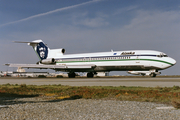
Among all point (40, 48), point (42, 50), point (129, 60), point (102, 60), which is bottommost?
point (129, 60)

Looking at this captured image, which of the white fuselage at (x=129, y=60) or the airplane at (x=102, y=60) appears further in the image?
the airplane at (x=102, y=60)

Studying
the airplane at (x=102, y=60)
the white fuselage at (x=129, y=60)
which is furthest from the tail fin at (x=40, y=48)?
the white fuselage at (x=129, y=60)

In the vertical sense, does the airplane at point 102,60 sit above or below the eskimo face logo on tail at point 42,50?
below

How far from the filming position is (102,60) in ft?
117

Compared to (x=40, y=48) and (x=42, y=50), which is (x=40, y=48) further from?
(x=42, y=50)

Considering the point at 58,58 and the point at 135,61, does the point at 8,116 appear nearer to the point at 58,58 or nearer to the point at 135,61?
the point at 135,61

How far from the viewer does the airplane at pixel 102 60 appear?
31.5 metres

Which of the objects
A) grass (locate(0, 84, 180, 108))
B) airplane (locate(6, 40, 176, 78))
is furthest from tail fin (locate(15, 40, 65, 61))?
grass (locate(0, 84, 180, 108))

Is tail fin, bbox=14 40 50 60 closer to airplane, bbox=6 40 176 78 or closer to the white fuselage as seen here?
airplane, bbox=6 40 176 78

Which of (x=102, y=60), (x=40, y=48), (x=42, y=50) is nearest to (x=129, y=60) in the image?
(x=102, y=60)

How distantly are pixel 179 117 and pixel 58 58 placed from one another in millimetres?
38624

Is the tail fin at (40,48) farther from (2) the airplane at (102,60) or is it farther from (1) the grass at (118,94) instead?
(1) the grass at (118,94)

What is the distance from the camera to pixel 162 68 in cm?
3120

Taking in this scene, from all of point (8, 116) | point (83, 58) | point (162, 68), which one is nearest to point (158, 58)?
point (162, 68)
